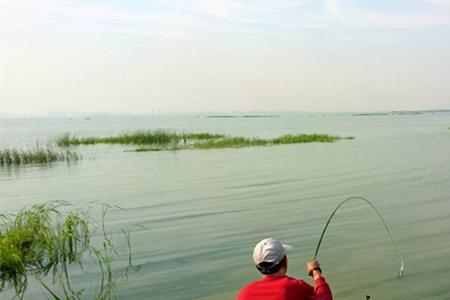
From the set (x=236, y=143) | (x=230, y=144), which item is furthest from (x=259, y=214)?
(x=236, y=143)

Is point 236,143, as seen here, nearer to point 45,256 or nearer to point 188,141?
point 188,141

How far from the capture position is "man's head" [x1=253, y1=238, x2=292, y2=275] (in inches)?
151

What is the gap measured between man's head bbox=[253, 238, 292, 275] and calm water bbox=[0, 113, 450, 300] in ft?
13.9

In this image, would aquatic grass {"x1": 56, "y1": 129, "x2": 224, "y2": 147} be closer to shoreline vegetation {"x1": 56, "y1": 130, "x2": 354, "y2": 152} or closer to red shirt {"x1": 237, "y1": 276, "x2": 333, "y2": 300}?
shoreline vegetation {"x1": 56, "y1": 130, "x2": 354, "y2": 152}

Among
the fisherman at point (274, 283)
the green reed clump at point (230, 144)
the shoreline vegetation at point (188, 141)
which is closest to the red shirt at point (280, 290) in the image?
the fisherman at point (274, 283)

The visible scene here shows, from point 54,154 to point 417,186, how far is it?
22.0 meters

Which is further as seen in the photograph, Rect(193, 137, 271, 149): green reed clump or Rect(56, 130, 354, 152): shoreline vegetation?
Rect(56, 130, 354, 152): shoreline vegetation

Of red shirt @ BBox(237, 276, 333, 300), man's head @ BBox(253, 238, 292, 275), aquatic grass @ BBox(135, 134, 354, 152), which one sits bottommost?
aquatic grass @ BBox(135, 134, 354, 152)

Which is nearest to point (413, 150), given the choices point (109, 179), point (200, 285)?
point (109, 179)

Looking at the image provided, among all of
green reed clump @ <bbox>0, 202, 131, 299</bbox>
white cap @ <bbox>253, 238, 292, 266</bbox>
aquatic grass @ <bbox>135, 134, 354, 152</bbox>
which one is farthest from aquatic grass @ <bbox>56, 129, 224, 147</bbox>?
white cap @ <bbox>253, 238, 292, 266</bbox>

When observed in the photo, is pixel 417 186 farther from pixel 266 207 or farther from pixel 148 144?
pixel 148 144

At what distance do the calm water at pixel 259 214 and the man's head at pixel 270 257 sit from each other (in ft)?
13.9

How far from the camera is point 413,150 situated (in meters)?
32.2

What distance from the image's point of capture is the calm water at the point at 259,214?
28.2 feet
